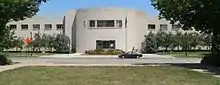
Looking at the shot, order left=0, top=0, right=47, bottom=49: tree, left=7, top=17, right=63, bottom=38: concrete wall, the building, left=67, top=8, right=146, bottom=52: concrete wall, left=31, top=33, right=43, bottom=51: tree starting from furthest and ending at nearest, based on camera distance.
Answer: left=7, top=17, right=63, bottom=38: concrete wall → the building → left=67, top=8, right=146, bottom=52: concrete wall → left=31, top=33, right=43, bottom=51: tree → left=0, top=0, right=47, bottom=49: tree

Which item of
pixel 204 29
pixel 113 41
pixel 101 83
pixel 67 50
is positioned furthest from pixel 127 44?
pixel 101 83

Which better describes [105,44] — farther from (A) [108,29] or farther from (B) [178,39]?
(B) [178,39]

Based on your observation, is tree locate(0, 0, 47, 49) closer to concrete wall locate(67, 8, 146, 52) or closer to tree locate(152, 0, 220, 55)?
tree locate(152, 0, 220, 55)

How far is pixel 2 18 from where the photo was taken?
31.7m

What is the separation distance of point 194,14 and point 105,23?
192 ft

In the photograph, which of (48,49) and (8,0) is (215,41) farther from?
(48,49)

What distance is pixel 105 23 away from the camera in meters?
88.9

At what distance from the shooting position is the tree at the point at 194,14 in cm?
2820

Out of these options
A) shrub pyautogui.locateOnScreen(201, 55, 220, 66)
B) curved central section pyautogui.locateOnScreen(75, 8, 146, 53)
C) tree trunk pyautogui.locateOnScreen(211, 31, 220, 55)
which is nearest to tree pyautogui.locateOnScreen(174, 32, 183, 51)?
curved central section pyautogui.locateOnScreen(75, 8, 146, 53)

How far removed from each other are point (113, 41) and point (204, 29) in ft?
187

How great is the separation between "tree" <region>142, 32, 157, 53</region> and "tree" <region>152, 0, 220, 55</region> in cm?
5475

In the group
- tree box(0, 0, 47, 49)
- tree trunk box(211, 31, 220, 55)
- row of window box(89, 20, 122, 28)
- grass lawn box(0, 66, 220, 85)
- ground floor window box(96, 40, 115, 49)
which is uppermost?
row of window box(89, 20, 122, 28)

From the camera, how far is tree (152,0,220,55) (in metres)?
28.2

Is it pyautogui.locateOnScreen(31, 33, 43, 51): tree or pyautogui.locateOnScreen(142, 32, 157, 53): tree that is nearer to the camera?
pyautogui.locateOnScreen(31, 33, 43, 51): tree
